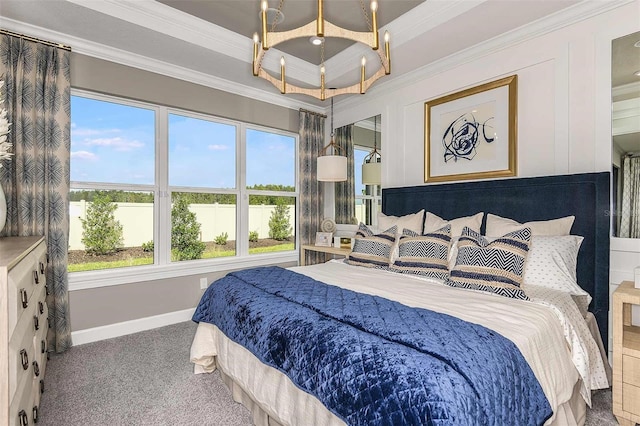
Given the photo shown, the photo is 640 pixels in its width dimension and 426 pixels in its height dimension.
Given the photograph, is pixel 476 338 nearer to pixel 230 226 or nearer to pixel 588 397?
pixel 588 397

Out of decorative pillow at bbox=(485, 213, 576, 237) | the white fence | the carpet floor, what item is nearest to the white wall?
decorative pillow at bbox=(485, 213, 576, 237)

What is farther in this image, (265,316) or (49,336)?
(49,336)

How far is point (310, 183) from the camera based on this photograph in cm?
450

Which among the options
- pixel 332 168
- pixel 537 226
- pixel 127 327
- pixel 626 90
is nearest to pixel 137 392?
pixel 127 327

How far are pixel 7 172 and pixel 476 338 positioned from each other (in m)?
3.46

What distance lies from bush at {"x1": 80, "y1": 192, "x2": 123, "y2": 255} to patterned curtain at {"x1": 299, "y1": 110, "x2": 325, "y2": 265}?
218cm

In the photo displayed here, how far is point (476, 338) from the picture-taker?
1272 millimetres

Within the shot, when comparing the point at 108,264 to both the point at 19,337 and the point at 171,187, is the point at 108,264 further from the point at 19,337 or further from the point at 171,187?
the point at 19,337

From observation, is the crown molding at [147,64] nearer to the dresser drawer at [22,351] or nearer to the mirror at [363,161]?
the mirror at [363,161]

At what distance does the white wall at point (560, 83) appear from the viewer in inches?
89.4

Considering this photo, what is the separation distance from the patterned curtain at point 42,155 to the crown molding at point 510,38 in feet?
10.5

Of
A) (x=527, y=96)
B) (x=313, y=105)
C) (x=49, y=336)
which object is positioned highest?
(x=313, y=105)

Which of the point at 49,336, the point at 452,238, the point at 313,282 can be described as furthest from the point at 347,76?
the point at 49,336

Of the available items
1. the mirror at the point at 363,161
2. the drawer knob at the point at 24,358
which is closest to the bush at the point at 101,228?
the drawer knob at the point at 24,358
